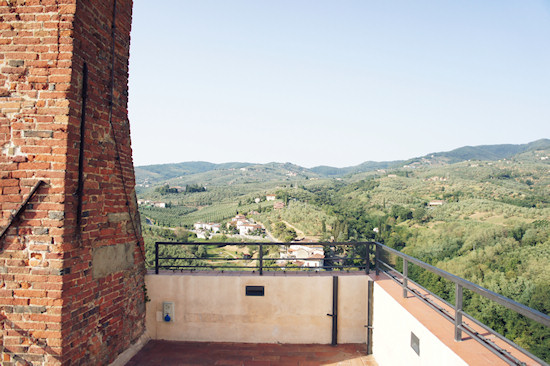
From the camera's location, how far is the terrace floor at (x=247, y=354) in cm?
348

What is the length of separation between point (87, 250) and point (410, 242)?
33832 mm

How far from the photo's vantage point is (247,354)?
12.0ft

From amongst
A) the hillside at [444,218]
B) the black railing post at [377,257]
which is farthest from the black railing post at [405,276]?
the hillside at [444,218]

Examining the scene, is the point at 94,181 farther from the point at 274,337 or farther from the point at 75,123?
the point at 274,337

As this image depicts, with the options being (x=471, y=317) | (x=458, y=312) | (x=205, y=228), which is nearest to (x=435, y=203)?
(x=205, y=228)

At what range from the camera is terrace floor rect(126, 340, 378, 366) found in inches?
137

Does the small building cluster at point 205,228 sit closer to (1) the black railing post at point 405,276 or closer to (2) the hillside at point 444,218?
(2) the hillside at point 444,218

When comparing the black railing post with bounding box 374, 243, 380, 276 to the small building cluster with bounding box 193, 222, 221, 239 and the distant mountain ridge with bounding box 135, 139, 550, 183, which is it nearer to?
the small building cluster with bounding box 193, 222, 221, 239

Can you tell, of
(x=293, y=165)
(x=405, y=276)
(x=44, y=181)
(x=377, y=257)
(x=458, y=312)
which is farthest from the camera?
(x=293, y=165)

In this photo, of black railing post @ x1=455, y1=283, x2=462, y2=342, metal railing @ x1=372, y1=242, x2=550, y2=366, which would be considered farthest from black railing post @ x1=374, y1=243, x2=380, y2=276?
black railing post @ x1=455, y1=283, x2=462, y2=342

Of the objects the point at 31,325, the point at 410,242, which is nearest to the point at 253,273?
the point at 31,325

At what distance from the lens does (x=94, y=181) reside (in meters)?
2.93

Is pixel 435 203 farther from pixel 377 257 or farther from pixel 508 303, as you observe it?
pixel 508 303

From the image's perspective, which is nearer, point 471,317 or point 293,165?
point 471,317
